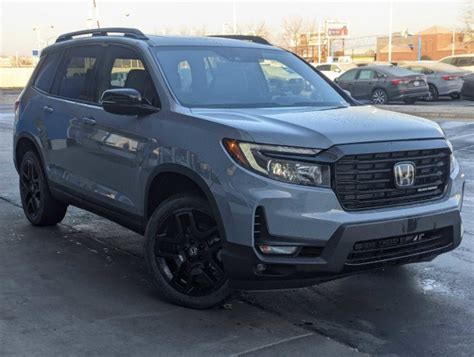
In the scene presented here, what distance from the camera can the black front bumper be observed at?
3877mm

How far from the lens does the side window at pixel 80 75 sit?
5766 millimetres

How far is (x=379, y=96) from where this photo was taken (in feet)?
77.2

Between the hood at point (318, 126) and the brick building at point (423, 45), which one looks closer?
the hood at point (318, 126)

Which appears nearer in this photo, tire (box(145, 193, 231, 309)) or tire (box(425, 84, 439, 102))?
tire (box(145, 193, 231, 309))

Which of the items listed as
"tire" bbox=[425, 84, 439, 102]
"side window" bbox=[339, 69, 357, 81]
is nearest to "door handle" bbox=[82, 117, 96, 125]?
"side window" bbox=[339, 69, 357, 81]

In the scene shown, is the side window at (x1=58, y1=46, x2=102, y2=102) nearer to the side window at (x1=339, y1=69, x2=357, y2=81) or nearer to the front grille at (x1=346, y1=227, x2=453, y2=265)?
the front grille at (x1=346, y1=227, x2=453, y2=265)

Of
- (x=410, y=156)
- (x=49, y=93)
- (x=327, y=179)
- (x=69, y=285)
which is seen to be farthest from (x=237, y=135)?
(x=49, y=93)

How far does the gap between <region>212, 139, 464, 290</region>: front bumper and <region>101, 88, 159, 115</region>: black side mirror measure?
1049mm

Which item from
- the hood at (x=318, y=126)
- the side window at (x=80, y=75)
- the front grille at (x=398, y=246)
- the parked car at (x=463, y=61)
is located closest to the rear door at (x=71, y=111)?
the side window at (x=80, y=75)

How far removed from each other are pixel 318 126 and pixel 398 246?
923 mm

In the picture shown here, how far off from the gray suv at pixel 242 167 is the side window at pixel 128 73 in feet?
0.05

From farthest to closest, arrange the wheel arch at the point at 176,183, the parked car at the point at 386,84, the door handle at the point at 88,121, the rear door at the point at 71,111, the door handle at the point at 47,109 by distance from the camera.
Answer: the parked car at the point at 386,84, the door handle at the point at 47,109, the rear door at the point at 71,111, the door handle at the point at 88,121, the wheel arch at the point at 176,183

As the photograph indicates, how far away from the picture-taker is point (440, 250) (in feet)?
14.3

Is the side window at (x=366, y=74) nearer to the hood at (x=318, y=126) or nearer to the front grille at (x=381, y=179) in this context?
the hood at (x=318, y=126)
